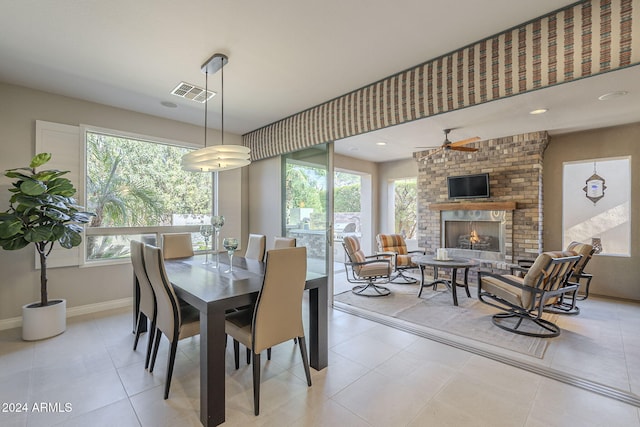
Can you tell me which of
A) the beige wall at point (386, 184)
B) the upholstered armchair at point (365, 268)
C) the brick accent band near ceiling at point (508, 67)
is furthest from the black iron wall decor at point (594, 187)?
the brick accent band near ceiling at point (508, 67)

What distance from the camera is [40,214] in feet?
9.41

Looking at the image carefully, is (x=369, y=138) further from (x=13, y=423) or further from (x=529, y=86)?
(x=13, y=423)

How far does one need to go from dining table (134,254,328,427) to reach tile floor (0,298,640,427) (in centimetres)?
16

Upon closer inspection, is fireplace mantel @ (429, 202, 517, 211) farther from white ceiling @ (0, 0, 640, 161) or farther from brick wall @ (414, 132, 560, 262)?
white ceiling @ (0, 0, 640, 161)

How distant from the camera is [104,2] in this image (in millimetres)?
1914

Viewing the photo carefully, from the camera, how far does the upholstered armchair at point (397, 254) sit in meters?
5.35

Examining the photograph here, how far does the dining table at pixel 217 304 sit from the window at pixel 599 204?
4.98 meters

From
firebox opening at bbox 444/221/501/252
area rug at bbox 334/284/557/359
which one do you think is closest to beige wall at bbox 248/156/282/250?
area rug at bbox 334/284/557/359

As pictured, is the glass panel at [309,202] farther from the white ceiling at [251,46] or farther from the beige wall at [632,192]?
the beige wall at [632,192]

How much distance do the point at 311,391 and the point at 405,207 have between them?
5850mm

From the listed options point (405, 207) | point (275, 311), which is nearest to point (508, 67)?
point (275, 311)

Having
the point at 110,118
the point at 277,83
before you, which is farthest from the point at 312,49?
the point at 110,118

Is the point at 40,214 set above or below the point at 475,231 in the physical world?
above

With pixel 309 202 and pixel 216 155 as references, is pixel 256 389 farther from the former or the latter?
pixel 309 202
